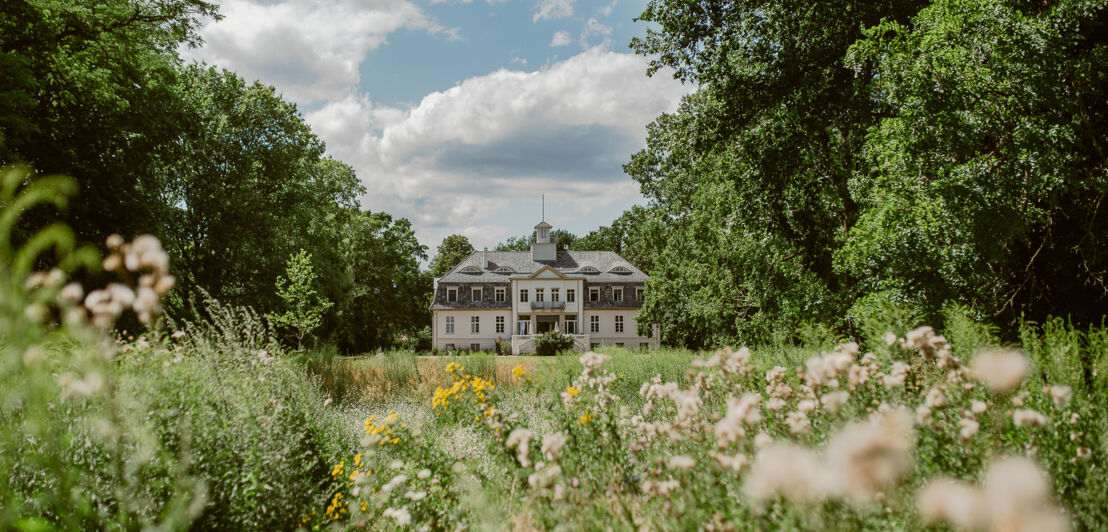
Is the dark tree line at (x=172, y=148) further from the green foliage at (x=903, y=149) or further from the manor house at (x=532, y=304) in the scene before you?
the green foliage at (x=903, y=149)

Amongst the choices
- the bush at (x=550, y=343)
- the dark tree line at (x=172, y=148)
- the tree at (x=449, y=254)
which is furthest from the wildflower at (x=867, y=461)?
the tree at (x=449, y=254)

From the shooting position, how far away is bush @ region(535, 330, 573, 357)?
3575 centimetres

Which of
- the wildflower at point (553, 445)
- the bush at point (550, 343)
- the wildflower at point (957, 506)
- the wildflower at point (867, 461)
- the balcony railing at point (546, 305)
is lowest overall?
the bush at point (550, 343)

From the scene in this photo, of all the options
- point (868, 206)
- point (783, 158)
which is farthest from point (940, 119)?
point (783, 158)

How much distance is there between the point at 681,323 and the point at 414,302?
95.9ft

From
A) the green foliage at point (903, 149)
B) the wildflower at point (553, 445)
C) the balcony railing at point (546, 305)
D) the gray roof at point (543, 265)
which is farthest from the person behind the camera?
the gray roof at point (543, 265)

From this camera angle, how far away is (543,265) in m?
42.5

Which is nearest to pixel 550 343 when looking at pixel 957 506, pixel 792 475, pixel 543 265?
pixel 543 265

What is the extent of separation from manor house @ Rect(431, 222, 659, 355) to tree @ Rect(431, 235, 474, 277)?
33.6 feet

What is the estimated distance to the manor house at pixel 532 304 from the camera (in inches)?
1613

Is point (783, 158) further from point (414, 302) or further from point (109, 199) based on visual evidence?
point (414, 302)

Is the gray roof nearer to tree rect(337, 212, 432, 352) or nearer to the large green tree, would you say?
tree rect(337, 212, 432, 352)

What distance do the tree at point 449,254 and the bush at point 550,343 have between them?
18784 mm

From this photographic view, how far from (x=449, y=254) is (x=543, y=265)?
13895 mm
